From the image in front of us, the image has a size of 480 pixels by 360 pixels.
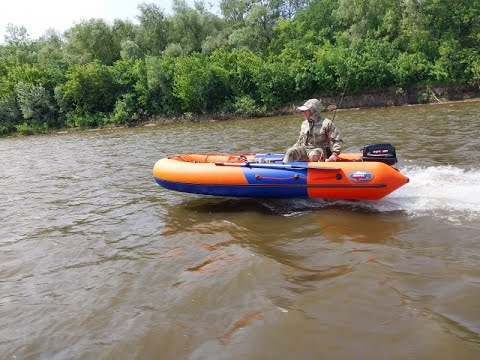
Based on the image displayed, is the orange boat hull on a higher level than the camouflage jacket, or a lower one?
lower

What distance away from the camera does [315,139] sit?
648cm

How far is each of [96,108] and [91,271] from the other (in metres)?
30.4

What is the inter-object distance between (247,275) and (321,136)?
3.15 meters

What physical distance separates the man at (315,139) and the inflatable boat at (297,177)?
248 millimetres

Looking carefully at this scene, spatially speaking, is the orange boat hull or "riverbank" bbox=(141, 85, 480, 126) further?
"riverbank" bbox=(141, 85, 480, 126)

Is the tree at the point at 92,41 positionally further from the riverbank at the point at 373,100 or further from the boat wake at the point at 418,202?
the boat wake at the point at 418,202

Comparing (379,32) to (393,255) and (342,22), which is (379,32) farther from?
(393,255)

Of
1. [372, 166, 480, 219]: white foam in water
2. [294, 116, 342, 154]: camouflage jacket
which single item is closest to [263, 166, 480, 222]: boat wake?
[372, 166, 480, 219]: white foam in water

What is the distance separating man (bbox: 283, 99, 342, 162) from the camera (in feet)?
20.7

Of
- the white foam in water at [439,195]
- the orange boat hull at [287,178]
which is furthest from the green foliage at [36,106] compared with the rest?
the white foam in water at [439,195]

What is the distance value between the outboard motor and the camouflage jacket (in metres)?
0.43

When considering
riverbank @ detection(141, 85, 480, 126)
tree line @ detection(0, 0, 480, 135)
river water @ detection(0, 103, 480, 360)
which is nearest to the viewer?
river water @ detection(0, 103, 480, 360)

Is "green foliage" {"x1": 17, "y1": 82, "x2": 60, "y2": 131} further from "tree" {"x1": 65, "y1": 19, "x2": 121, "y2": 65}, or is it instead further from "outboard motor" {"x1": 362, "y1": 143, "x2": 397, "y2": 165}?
"outboard motor" {"x1": 362, "y1": 143, "x2": 397, "y2": 165}

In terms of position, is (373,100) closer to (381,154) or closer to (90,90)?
(381,154)
